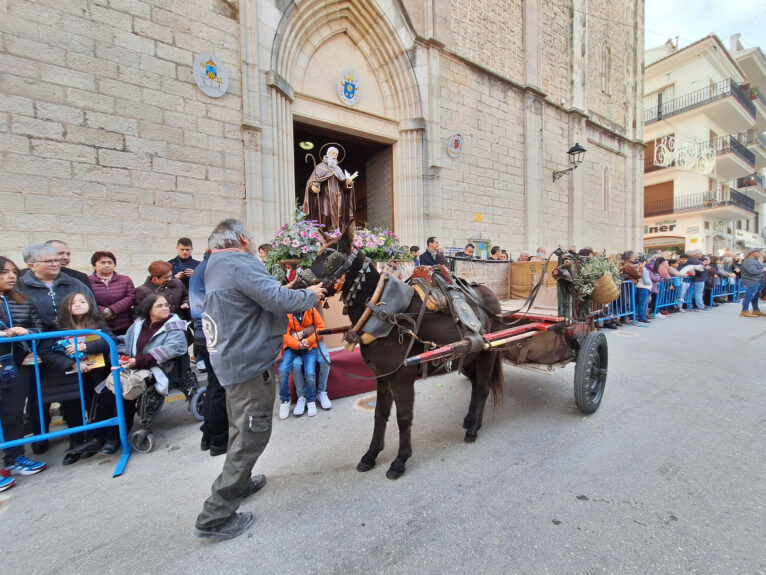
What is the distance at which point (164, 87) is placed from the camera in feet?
18.6

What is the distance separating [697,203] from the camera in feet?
69.2

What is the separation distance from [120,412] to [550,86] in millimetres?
15075

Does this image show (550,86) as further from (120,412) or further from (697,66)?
(697,66)

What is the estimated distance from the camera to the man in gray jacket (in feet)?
6.21

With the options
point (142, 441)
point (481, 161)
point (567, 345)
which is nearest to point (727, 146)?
point (481, 161)

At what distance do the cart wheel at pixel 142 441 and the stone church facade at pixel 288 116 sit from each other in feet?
11.7

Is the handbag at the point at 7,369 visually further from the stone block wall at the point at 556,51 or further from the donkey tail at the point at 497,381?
the stone block wall at the point at 556,51

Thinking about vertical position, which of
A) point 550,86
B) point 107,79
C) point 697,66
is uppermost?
point 697,66

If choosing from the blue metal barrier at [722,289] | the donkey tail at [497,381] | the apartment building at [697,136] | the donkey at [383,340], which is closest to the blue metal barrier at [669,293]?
the blue metal barrier at [722,289]

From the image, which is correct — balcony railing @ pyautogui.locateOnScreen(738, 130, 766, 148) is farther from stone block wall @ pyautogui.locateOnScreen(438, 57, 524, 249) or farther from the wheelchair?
the wheelchair

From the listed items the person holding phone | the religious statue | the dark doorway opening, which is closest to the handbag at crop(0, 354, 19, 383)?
the person holding phone

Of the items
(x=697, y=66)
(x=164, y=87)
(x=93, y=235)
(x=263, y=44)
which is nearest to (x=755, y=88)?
(x=697, y=66)

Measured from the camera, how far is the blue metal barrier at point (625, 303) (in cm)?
801

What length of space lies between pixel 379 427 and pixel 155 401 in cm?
234
